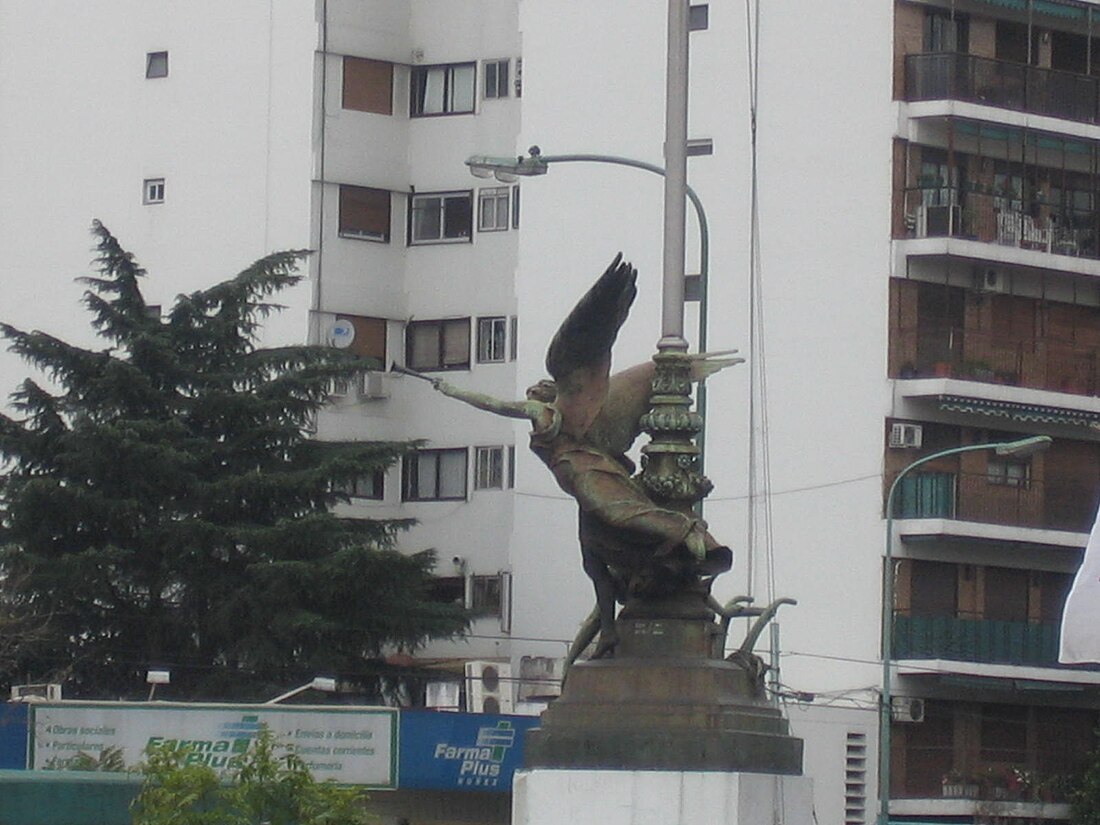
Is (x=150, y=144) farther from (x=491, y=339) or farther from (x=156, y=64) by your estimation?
(x=491, y=339)

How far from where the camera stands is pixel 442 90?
5784 cm

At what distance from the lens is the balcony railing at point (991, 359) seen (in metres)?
50.8

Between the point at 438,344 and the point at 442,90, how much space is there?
4.76 meters

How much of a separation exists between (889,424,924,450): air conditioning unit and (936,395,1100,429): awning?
589 mm

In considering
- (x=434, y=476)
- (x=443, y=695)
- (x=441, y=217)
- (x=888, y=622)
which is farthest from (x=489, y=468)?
(x=888, y=622)

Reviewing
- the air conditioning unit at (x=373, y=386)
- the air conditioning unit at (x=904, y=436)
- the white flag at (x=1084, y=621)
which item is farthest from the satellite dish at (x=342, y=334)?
the white flag at (x=1084, y=621)

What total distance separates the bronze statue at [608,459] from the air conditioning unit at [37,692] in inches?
1035

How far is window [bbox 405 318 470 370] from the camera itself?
2247 inches

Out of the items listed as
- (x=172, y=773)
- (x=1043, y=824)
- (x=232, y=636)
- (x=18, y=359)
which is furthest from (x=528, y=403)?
(x=18, y=359)

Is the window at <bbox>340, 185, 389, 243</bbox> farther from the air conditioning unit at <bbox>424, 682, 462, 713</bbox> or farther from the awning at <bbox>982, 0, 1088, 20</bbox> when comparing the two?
the awning at <bbox>982, 0, 1088, 20</bbox>

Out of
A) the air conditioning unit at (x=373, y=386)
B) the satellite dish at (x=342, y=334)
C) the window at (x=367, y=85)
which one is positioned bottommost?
the air conditioning unit at (x=373, y=386)

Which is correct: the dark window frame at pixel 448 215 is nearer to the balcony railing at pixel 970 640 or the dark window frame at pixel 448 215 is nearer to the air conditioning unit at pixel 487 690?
the air conditioning unit at pixel 487 690

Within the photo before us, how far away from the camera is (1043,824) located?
50.9 m

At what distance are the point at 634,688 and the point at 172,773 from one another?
4.19 metres
